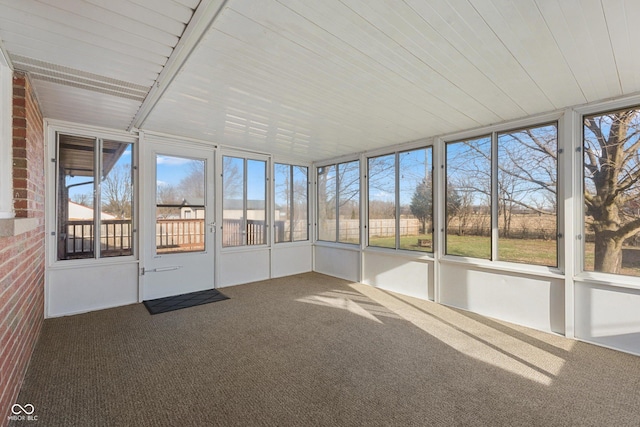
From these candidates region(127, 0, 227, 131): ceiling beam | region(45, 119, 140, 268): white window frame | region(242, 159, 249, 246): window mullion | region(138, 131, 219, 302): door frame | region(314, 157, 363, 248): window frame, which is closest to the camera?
region(127, 0, 227, 131): ceiling beam

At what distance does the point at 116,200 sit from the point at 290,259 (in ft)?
10.3

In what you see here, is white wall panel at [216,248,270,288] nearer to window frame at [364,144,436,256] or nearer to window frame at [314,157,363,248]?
window frame at [314,157,363,248]

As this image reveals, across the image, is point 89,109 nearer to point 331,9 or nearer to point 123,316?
point 123,316

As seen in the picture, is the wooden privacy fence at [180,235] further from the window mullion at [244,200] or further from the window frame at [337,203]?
the window frame at [337,203]

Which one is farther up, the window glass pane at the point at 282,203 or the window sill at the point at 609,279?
the window glass pane at the point at 282,203

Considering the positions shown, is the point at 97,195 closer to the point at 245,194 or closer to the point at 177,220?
the point at 177,220

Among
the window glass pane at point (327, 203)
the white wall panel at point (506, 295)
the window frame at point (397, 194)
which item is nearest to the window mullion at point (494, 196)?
the white wall panel at point (506, 295)

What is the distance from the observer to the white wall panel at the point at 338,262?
17.5 feet

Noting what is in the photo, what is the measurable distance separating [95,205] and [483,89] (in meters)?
4.79

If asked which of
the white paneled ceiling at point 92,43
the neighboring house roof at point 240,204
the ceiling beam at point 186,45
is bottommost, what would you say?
the neighboring house roof at point 240,204

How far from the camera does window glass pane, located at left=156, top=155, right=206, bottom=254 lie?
14.0 feet

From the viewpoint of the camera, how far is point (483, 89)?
2.59 meters

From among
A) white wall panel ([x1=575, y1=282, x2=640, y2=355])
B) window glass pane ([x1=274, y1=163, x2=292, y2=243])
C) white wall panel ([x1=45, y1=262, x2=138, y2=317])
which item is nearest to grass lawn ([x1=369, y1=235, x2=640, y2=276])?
white wall panel ([x1=575, y1=282, x2=640, y2=355])

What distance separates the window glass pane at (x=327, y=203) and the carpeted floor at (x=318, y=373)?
2.61 m
